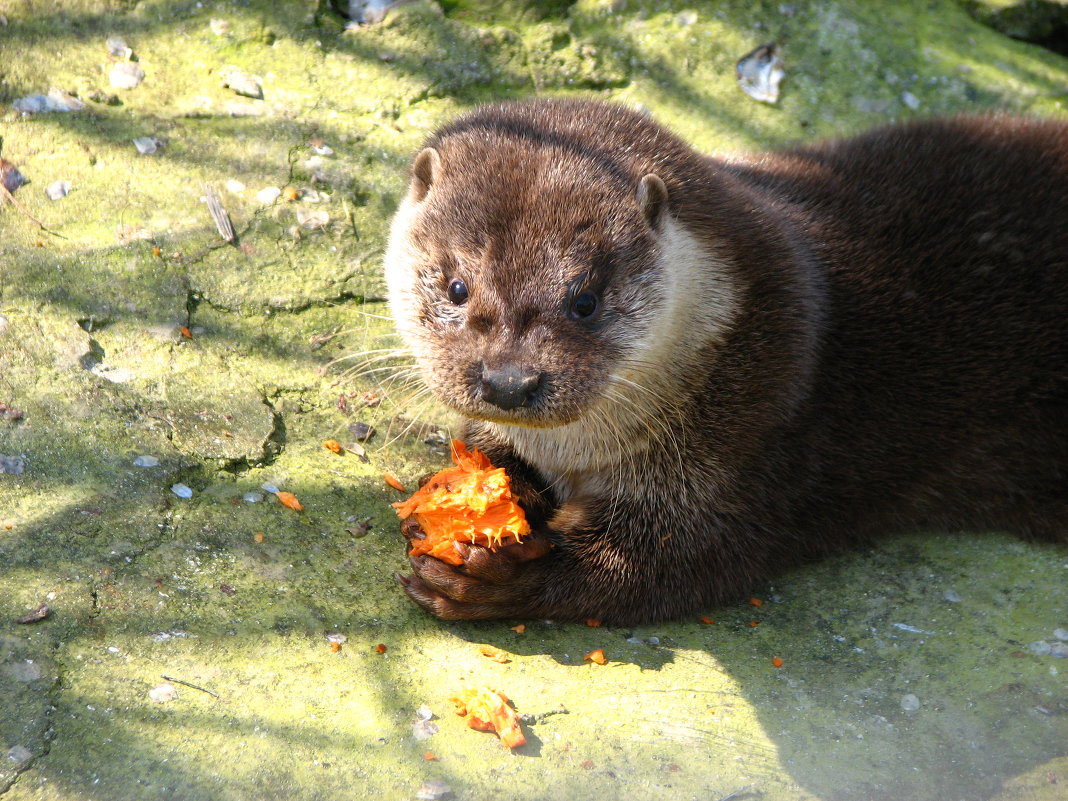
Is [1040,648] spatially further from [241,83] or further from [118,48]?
[118,48]

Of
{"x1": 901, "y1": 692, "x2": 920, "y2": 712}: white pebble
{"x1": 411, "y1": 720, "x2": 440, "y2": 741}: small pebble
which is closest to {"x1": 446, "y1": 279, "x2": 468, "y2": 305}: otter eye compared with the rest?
{"x1": 411, "y1": 720, "x2": 440, "y2": 741}: small pebble

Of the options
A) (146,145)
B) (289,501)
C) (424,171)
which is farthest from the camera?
(146,145)

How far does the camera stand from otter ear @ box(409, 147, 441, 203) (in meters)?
2.89

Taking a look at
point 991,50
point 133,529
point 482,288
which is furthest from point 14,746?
point 991,50

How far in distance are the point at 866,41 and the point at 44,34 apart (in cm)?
353

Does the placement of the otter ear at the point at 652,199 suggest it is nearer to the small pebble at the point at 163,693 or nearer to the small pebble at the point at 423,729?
the small pebble at the point at 423,729

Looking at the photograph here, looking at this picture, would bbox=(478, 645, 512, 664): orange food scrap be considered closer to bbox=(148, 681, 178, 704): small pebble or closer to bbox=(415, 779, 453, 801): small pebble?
bbox=(415, 779, 453, 801): small pebble

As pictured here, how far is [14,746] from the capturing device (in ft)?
7.05

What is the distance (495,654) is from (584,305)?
3.05ft

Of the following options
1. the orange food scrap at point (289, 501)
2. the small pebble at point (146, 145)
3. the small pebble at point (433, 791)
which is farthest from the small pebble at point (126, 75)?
the small pebble at point (433, 791)

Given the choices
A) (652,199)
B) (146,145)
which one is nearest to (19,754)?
(652,199)

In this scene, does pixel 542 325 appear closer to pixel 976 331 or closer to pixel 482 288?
pixel 482 288

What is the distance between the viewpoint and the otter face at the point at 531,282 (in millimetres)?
2562

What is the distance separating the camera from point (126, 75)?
13.5ft
